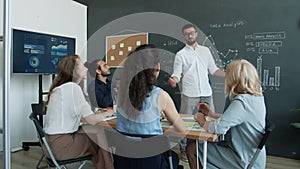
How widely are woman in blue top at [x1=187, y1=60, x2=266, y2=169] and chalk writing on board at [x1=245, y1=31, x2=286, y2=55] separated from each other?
1783 millimetres

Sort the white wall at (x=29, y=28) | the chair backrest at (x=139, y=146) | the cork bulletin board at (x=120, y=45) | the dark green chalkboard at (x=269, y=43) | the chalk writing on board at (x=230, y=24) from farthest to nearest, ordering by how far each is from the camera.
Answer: the cork bulletin board at (x=120, y=45) < the white wall at (x=29, y=28) < the chalk writing on board at (x=230, y=24) < the dark green chalkboard at (x=269, y=43) < the chair backrest at (x=139, y=146)

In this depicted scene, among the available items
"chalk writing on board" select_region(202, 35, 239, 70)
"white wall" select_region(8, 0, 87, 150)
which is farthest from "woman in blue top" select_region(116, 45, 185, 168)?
"white wall" select_region(8, 0, 87, 150)

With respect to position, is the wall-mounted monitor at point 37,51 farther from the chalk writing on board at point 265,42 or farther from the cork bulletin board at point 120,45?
the chalk writing on board at point 265,42

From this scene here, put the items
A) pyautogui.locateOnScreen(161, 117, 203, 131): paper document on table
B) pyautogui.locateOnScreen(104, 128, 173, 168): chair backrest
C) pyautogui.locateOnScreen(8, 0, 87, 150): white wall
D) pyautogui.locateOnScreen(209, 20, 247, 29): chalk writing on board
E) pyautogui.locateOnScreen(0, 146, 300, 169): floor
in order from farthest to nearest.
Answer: pyautogui.locateOnScreen(8, 0, 87, 150): white wall
pyautogui.locateOnScreen(209, 20, 247, 29): chalk writing on board
pyautogui.locateOnScreen(0, 146, 300, 169): floor
pyautogui.locateOnScreen(161, 117, 203, 131): paper document on table
pyautogui.locateOnScreen(104, 128, 173, 168): chair backrest

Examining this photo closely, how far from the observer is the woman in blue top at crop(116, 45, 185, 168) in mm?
1676

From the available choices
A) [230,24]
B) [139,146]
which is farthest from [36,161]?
[230,24]

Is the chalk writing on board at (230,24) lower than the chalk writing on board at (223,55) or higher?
higher

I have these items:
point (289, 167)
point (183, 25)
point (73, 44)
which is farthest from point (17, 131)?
point (289, 167)

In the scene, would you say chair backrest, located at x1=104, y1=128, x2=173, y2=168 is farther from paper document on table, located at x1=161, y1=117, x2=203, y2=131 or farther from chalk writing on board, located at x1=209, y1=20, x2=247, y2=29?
chalk writing on board, located at x1=209, y1=20, x2=247, y2=29

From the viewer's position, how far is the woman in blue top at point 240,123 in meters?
1.76

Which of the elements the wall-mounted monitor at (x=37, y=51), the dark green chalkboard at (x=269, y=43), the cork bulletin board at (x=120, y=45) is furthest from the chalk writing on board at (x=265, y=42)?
the wall-mounted monitor at (x=37, y=51)

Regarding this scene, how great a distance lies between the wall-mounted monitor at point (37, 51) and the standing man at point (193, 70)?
2.01m

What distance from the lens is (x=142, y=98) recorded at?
1666 millimetres

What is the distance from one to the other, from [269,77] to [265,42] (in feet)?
1.57
